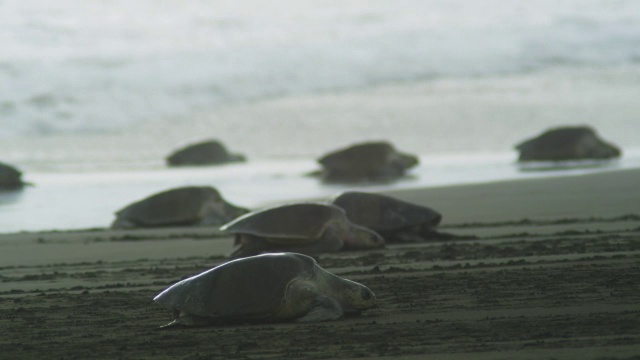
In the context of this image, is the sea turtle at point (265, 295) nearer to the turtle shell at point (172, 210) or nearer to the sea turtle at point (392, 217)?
the sea turtle at point (392, 217)

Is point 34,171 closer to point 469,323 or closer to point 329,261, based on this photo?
point 329,261

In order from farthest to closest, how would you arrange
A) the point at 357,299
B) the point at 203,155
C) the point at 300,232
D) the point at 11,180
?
1. the point at 203,155
2. the point at 11,180
3. the point at 300,232
4. the point at 357,299

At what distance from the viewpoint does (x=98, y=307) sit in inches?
231

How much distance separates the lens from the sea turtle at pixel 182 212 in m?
11.4

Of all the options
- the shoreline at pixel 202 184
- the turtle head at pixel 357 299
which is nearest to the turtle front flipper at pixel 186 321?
the turtle head at pixel 357 299

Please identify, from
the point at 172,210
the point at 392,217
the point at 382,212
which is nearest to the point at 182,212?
the point at 172,210

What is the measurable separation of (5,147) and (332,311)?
25.6 meters

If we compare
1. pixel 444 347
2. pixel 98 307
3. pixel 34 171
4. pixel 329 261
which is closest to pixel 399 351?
pixel 444 347

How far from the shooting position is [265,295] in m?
5.18

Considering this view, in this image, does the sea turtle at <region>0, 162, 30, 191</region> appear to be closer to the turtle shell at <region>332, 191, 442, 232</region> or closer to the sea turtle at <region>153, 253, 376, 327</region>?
the turtle shell at <region>332, 191, 442, 232</region>

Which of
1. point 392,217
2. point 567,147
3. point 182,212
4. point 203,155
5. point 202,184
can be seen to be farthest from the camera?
point 203,155

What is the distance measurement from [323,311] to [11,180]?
1336 centimetres

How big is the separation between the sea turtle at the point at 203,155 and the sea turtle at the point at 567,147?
6663mm

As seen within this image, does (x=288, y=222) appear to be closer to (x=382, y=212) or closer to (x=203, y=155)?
(x=382, y=212)
